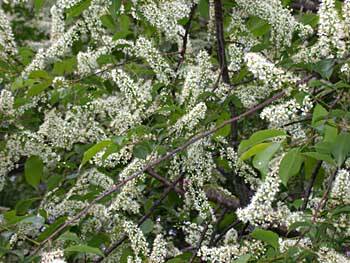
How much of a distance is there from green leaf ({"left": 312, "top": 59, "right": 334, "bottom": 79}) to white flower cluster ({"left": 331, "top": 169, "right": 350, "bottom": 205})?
1.17 feet

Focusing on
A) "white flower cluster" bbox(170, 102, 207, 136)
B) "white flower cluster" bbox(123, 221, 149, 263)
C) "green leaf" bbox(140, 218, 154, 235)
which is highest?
"white flower cluster" bbox(170, 102, 207, 136)

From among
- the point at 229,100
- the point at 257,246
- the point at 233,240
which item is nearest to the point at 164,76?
the point at 229,100

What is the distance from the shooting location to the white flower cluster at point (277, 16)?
3137 mm

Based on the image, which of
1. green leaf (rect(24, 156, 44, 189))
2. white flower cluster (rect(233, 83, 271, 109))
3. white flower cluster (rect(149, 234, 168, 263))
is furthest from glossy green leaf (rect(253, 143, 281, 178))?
green leaf (rect(24, 156, 44, 189))

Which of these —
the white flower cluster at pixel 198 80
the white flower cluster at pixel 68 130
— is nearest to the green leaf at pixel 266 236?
the white flower cluster at pixel 198 80

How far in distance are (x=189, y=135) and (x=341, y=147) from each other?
935 mm

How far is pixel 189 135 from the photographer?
9.00 feet

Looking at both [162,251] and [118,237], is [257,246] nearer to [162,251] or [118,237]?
[162,251]

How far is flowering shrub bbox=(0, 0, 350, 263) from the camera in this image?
2180 mm

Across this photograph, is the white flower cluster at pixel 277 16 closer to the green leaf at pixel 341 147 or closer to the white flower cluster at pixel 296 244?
the white flower cluster at pixel 296 244

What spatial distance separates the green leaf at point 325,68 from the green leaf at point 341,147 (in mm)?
355

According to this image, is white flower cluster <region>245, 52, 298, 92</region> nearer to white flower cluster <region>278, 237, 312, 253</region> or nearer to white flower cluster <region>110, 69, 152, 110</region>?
white flower cluster <region>278, 237, 312, 253</region>

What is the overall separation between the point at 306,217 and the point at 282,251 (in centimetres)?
16

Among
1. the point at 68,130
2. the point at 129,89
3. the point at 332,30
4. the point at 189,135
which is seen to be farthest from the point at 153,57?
the point at 332,30
